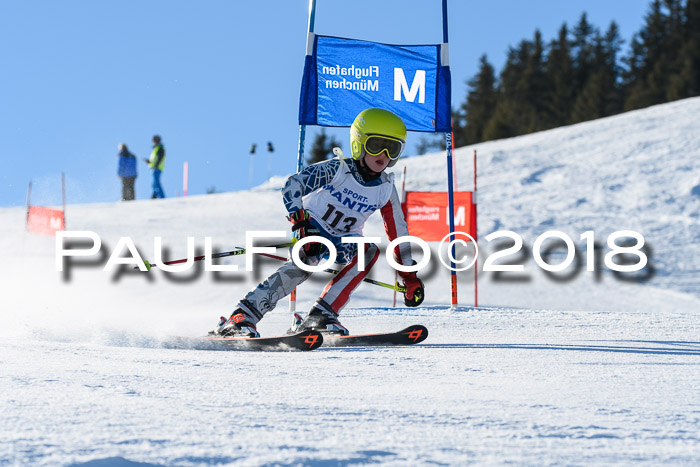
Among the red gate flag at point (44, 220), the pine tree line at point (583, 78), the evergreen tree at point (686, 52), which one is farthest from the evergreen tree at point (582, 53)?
the red gate flag at point (44, 220)

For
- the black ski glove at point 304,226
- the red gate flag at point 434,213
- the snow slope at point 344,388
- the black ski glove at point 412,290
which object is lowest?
the snow slope at point 344,388

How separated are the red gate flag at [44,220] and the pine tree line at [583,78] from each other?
3822cm

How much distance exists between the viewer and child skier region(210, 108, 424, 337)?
4379mm

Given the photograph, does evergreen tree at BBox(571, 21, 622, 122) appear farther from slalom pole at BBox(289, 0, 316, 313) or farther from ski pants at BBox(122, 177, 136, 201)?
slalom pole at BBox(289, 0, 316, 313)

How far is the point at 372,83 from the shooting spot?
22.1 ft

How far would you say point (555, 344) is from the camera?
425 centimetres

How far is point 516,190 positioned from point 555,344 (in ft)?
40.9

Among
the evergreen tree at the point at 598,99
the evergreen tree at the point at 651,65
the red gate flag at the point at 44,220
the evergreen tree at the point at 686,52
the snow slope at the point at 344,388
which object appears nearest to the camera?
the snow slope at the point at 344,388

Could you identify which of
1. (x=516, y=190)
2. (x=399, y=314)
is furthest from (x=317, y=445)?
(x=516, y=190)

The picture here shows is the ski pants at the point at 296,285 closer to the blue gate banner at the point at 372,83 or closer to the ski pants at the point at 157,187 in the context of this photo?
the blue gate banner at the point at 372,83

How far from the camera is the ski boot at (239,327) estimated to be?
14.1 feet

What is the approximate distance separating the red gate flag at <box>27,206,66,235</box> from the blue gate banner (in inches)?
217

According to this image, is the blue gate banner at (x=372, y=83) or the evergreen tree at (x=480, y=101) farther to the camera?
the evergreen tree at (x=480, y=101)

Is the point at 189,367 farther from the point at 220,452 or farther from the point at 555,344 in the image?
the point at 555,344
